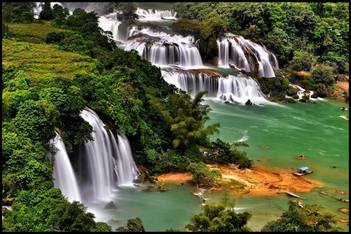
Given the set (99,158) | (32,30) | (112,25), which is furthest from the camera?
A: (112,25)

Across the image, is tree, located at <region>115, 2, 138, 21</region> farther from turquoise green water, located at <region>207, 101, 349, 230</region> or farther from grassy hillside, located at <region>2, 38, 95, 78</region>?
grassy hillside, located at <region>2, 38, 95, 78</region>

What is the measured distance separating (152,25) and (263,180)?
74.5 ft

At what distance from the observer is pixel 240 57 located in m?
38.6

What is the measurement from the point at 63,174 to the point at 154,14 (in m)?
33.3

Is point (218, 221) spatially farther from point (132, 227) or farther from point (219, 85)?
point (219, 85)

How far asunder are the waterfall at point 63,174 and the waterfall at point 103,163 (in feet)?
2.44

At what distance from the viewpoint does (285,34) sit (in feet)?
147

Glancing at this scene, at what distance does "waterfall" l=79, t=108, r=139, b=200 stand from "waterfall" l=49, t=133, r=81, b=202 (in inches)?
29.3

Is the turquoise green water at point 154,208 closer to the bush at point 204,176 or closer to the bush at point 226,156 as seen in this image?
the bush at point 204,176

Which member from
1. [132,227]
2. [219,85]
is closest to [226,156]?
[132,227]

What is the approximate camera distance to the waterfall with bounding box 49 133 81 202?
1708 centimetres

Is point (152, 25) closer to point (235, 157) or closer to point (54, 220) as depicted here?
point (235, 157)

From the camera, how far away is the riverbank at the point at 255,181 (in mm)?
20094

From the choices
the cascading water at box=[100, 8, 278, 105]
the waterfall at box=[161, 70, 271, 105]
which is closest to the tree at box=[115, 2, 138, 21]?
the cascading water at box=[100, 8, 278, 105]
